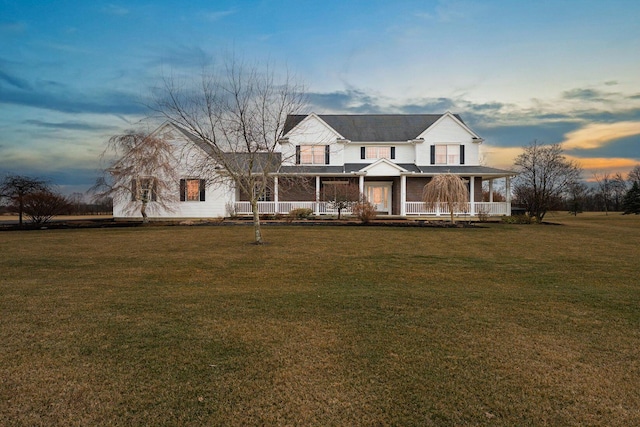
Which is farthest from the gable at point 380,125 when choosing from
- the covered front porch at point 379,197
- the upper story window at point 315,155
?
the covered front porch at point 379,197

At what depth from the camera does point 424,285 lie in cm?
761

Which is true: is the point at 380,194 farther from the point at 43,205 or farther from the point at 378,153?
the point at 43,205

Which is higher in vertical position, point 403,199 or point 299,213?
point 403,199

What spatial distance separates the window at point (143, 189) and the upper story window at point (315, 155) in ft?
34.6

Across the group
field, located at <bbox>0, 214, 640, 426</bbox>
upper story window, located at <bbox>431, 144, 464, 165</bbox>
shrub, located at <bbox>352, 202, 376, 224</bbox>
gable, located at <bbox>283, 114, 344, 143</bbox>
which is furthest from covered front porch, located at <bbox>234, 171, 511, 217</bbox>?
A: field, located at <bbox>0, 214, 640, 426</bbox>

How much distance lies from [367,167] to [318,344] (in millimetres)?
Answer: 22416

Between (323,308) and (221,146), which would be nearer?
(323,308)

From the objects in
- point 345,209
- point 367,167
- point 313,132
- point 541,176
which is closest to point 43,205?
point 313,132

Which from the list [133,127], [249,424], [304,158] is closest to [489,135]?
[304,158]

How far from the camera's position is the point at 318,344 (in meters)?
4.38

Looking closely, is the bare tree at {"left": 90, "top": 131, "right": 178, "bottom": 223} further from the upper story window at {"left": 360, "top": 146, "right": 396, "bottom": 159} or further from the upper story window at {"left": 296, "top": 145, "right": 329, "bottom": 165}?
the upper story window at {"left": 360, "top": 146, "right": 396, "bottom": 159}

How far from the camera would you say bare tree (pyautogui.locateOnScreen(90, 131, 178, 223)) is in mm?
23781

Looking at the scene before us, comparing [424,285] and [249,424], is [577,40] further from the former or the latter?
[249,424]

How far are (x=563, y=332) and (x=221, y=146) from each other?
13.0 m
